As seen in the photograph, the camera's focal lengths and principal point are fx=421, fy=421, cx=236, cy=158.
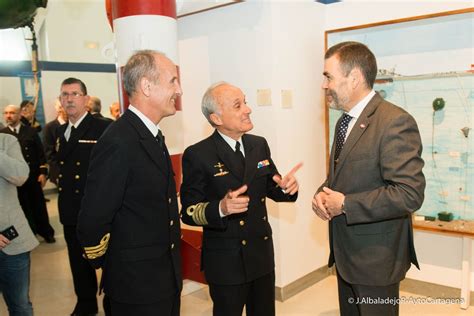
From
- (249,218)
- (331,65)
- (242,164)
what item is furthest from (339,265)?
(331,65)

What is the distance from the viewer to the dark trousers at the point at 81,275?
3.09m

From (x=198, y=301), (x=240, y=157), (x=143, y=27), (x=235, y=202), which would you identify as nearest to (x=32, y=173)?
(x=198, y=301)

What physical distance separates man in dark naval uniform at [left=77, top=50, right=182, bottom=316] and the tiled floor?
5.87 ft

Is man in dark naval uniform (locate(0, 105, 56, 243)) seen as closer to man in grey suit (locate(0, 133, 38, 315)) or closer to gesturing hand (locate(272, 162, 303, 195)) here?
man in grey suit (locate(0, 133, 38, 315))

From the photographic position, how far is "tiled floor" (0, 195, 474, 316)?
3.22 meters

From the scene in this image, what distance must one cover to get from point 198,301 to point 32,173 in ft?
9.62

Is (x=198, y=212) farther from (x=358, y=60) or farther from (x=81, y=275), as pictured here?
(x=81, y=275)

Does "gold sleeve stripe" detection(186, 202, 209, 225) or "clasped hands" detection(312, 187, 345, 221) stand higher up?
"clasped hands" detection(312, 187, 345, 221)

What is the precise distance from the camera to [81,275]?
313cm

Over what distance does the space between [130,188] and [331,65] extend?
100 centimetres

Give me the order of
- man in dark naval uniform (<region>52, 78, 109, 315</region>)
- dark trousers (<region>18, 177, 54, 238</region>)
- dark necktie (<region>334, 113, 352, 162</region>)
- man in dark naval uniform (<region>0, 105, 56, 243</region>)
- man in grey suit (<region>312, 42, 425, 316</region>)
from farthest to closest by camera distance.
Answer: dark trousers (<region>18, 177, 54, 238</region>), man in dark naval uniform (<region>0, 105, 56, 243</region>), man in dark naval uniform (<region>52, 78, 109, 315</region>), dark necktie (<region>334, 113, 352, 162</region>), man in grey suit (<region>312, 42, 425, 316</region>)

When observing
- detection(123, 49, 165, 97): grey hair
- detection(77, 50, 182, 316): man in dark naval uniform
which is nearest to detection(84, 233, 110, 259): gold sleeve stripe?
detection(77, 50, 182, 316): man in dark naval uniform

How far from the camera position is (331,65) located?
6.02ft

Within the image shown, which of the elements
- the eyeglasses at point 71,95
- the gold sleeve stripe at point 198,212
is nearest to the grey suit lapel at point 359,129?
the gold sleeve stripe at point 198,212
